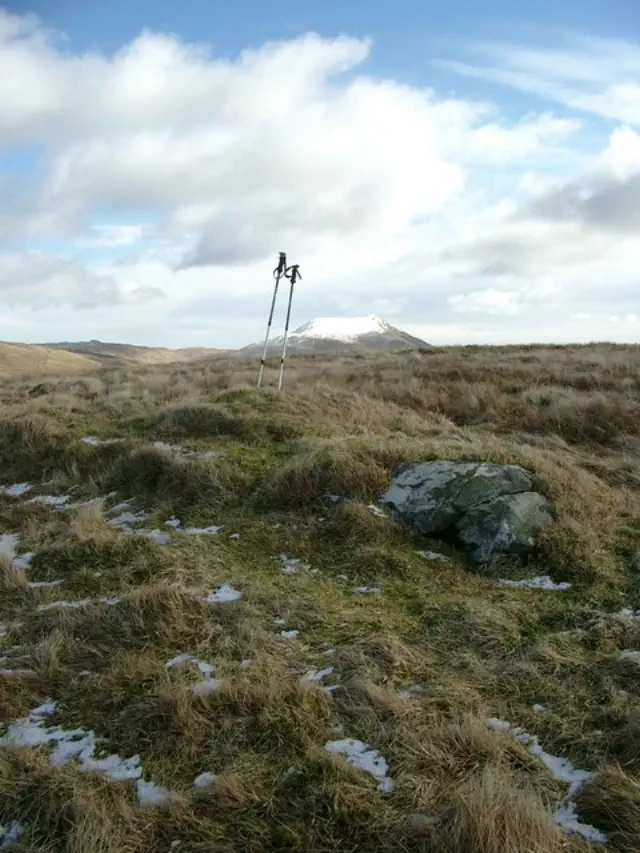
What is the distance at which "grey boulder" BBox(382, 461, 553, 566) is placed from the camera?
23.2 feet

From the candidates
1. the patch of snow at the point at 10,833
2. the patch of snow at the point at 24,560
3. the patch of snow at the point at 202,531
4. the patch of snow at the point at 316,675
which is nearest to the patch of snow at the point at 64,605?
the patch of snow at the point at 24,560

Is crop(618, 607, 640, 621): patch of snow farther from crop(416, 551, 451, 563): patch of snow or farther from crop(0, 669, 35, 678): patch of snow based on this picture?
crop(0, 669, 35, 678): patch of snow

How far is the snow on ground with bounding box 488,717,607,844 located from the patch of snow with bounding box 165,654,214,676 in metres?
2.10

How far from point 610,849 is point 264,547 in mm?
4739

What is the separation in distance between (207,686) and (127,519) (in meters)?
4.22

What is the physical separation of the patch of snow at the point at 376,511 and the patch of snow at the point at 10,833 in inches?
195

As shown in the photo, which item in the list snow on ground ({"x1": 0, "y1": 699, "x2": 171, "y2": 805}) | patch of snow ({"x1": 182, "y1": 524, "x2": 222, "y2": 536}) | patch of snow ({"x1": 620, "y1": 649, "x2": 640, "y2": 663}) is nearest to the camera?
snow on ground ({"x1": 0, "y1": 699, "x2": 171, "y2": 805})

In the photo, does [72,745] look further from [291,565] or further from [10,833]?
[291,565]

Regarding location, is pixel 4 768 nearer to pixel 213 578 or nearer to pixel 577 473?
pixel 213 578

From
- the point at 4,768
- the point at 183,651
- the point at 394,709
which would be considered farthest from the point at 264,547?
the point at 4,768

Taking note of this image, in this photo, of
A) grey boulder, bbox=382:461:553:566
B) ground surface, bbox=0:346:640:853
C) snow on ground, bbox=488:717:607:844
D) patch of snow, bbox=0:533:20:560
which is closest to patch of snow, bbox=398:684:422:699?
ground surface, bbox=0:346:640:853

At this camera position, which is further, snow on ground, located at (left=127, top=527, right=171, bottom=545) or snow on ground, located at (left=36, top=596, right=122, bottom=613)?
snow on ground, located at (left=127, top=527, right=171, bottom=545)

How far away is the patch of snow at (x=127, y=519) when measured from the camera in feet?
26.9

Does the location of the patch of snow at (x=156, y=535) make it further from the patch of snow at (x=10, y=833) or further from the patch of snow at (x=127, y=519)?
the patch of snow at (x=10, y=833)
